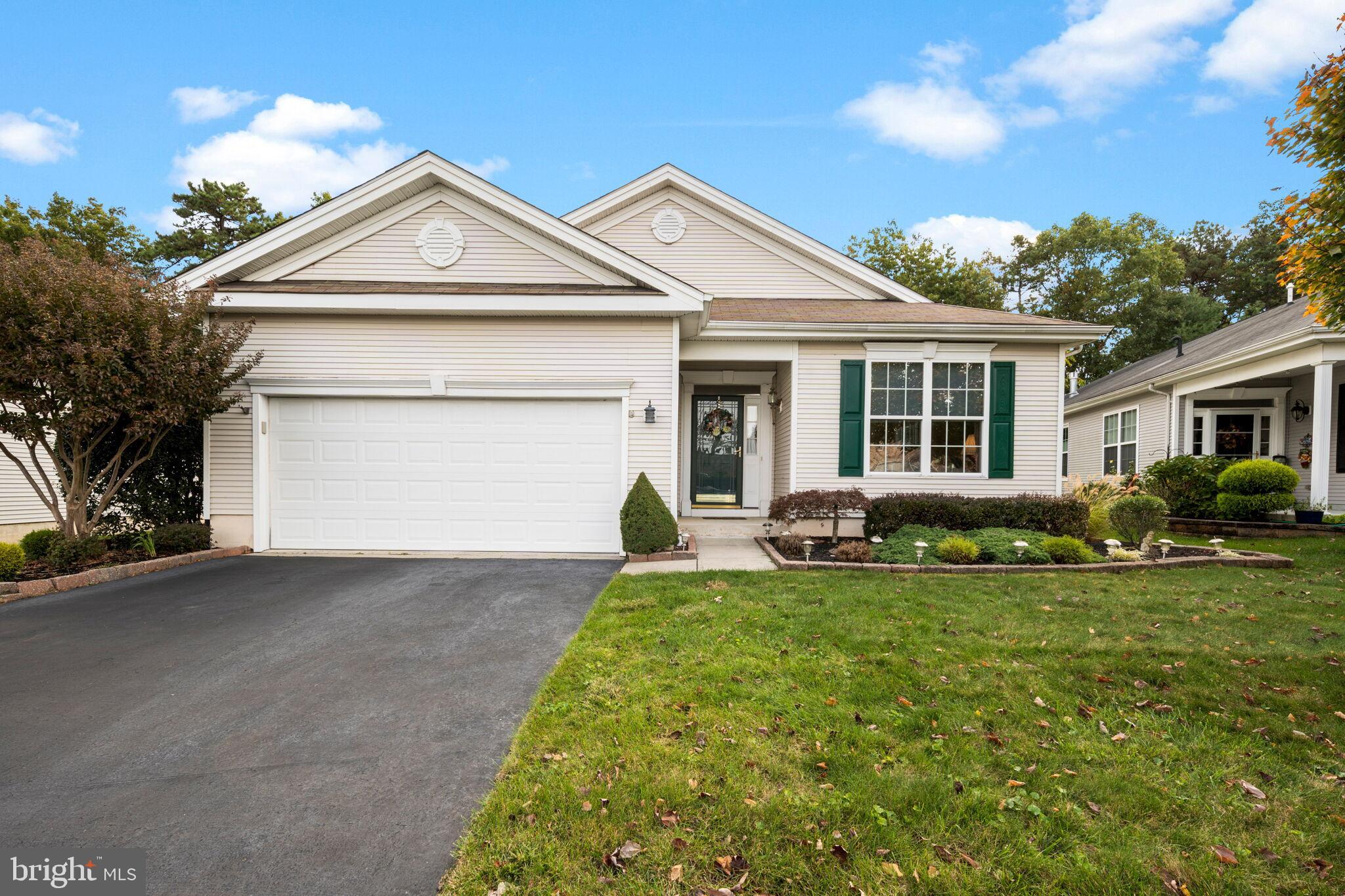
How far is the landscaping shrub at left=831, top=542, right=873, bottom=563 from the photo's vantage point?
7.29m

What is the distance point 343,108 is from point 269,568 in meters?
22.7

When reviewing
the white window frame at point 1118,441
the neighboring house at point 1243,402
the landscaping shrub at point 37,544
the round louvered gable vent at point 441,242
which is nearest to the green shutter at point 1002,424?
the neighboring house at point 1243,402

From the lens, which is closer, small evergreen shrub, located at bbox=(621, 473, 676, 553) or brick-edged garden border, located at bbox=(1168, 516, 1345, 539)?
small evergreen shrub, located at bbox=(621, 473, 676, 553)

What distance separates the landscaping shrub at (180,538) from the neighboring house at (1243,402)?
11.5 m

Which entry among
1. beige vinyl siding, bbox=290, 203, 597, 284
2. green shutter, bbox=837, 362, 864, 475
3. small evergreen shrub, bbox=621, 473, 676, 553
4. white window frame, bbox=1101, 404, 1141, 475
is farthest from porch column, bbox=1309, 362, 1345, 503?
beige vinyl siding, bbox=290, 203, 597, 284

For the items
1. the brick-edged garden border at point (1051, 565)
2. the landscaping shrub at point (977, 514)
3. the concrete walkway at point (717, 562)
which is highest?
the landscaping shrub at point (977, 514)

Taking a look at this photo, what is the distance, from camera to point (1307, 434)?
470 inches

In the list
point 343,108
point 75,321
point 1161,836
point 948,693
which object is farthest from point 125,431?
point 343,108

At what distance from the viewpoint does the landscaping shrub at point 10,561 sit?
601 cm

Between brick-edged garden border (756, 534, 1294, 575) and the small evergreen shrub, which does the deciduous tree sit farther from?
brick-edged garden border (756, 534, 1294, 575)

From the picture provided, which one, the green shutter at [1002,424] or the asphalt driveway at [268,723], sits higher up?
the green shutter at [1002,424]

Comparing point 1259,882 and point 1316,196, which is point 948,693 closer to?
point 1259,882

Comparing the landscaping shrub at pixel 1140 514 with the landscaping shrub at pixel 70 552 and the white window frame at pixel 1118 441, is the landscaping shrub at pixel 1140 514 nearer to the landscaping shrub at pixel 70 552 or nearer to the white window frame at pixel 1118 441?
the white window frame at pixel 1118 441

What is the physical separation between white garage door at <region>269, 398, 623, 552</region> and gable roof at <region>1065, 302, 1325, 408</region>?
1189 centimetres
